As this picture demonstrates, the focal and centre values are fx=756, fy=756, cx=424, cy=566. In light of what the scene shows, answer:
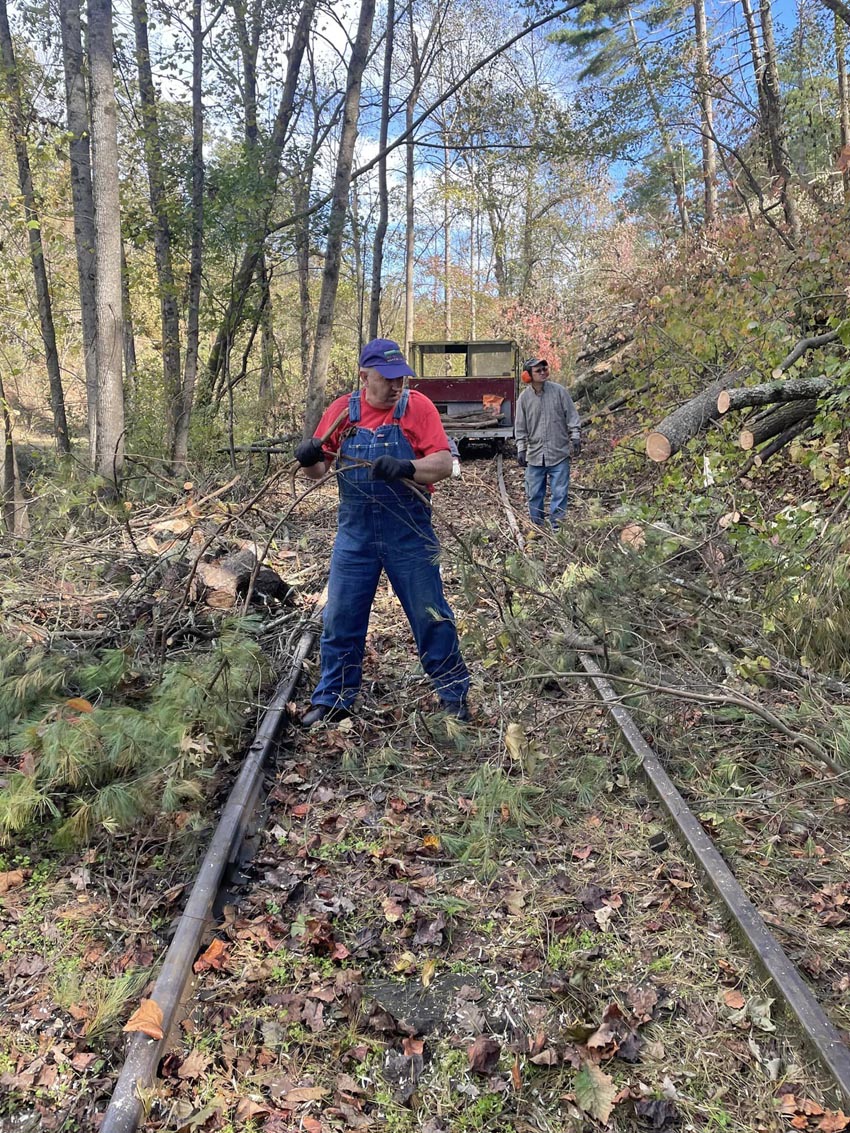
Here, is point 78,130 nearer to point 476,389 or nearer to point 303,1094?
point 303,1094

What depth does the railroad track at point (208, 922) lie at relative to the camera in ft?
7.24

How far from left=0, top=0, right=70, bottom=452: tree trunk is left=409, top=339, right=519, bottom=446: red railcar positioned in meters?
7.36

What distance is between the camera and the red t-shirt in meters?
4.52

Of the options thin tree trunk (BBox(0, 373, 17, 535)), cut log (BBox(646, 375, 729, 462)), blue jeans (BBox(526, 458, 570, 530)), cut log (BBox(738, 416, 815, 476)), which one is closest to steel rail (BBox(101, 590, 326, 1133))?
cut log (BBox(646, 375, 729, 462))

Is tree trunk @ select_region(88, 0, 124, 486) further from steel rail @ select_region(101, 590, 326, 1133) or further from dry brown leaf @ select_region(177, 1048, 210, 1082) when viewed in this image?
dry brown leaf @ select_region(177, 1048, 210, 1082)

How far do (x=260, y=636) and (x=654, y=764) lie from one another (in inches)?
129

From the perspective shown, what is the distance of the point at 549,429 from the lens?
845cm

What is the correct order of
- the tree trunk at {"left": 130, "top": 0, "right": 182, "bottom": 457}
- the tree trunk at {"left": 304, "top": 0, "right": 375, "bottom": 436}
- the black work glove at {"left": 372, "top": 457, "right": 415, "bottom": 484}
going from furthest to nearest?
the tree trunk at {"left": 304, "top": 0, "right": 375, "bottom": 436}, the tree trunk at {"left": 130, "top": 0, "right": 182, "bottom": 457}, the black work glove at {"left": 372, "top": 457, "right": 415, "bottom": 484}

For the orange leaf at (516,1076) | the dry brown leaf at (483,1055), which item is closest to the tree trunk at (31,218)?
the dry brown leaf at (483,1055)

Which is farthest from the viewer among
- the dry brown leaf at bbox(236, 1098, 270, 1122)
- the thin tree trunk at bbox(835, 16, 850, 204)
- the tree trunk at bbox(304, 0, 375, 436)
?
the thin tree trunk at bbox(835, 16, 850, 204)

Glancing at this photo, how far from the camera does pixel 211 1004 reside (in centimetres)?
269

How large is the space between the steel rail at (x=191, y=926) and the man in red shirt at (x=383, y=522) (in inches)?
23.7

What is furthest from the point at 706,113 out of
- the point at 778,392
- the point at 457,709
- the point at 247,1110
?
the point at 247,1110

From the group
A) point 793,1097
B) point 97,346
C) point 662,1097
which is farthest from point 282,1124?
point 97,346
